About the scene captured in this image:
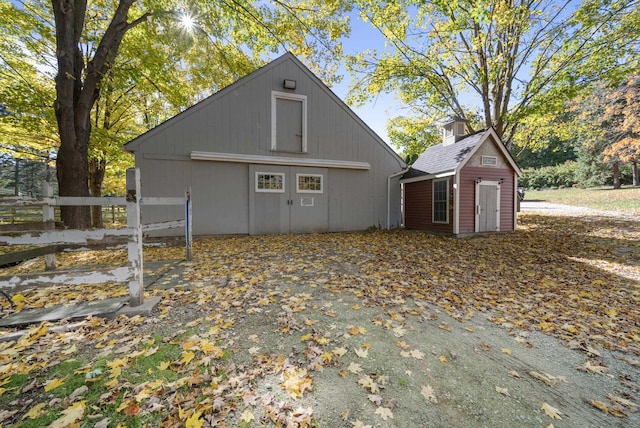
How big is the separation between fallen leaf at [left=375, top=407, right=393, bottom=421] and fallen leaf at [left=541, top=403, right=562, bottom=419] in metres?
1.25

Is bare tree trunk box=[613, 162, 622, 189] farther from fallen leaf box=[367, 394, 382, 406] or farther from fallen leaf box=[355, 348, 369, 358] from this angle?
fallen leaf box=[367, 394, 382, 406]

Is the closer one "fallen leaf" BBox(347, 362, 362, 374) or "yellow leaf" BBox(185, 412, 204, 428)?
"yellow leaf" BBox(185, 412, 204, 428)

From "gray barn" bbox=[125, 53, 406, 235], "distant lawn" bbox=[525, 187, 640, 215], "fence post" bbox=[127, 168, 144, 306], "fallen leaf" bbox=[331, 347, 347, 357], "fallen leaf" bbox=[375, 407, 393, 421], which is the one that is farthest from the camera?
"distant lawn" bbox=[525, 187, 640, 215]

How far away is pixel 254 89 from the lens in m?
10.0

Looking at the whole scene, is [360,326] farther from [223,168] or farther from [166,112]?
[166,112]

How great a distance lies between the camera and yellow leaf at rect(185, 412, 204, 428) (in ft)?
5.69

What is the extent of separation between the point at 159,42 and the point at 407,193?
12.6 m

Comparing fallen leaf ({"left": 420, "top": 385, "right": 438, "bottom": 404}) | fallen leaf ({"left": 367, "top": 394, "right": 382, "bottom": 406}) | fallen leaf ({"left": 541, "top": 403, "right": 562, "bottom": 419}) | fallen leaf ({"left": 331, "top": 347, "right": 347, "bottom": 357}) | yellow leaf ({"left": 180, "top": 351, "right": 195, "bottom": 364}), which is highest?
yellow leaf ({"left": 180, "top": 351, "right": 195, "bottom": 364})

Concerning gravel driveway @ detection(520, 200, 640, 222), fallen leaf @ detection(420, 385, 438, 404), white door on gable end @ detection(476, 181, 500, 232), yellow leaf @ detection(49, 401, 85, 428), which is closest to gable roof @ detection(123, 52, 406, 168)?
white door on gable end @ detection(476, 181, 500, 232)

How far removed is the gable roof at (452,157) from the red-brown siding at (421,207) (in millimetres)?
430

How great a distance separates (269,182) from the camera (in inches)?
405

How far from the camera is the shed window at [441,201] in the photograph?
34.4 ft

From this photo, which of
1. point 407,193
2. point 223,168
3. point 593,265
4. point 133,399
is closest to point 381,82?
point 407,193

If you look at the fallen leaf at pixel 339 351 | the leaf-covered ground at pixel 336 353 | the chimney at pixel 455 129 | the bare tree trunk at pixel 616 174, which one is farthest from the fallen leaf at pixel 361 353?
the bare tree trunk at pixel 616 174
